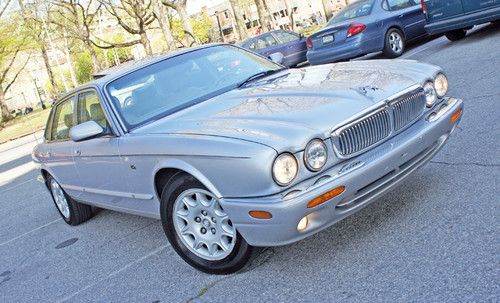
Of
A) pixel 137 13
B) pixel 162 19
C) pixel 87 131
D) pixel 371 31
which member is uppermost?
Result: pixel 137 13

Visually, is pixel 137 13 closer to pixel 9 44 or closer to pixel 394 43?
pixel 9 44

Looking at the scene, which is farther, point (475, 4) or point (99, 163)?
point (475, 4)

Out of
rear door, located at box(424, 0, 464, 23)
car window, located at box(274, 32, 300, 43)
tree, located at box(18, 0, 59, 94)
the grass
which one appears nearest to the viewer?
rear door, located at box(424, 0, 464, 23)

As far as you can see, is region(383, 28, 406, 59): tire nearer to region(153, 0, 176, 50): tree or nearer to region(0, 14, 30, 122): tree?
region(153, 0, 176, 50): tree

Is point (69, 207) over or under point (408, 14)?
under

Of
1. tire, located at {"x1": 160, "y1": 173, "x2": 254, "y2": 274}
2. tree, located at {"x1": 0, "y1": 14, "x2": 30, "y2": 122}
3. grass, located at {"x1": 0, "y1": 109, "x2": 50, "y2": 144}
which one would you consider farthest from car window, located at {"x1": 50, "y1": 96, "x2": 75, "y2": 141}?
tree, located at {"x1": 0, "y1": 14, "x2": 30, "y2": 122}

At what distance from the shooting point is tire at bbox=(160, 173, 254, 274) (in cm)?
357

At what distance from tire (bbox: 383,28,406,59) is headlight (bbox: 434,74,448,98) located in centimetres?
767

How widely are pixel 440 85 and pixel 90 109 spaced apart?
2.98 meters

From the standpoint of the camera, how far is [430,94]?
3.99 m

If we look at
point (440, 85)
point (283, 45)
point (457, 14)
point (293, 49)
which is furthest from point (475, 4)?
point (283, 45)

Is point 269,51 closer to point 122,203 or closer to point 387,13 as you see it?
point 387,13

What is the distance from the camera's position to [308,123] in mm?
3258

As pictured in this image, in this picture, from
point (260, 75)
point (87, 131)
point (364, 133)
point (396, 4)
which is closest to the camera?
point (364, 133)
